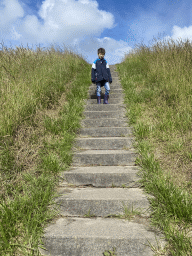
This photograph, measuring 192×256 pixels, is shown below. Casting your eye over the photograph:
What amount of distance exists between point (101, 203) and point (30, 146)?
156 centimetres

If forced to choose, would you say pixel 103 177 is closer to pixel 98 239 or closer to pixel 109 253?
pixel 98 239

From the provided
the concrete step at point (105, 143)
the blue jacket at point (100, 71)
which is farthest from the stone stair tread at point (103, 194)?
the blue jacket at point (100, 71)

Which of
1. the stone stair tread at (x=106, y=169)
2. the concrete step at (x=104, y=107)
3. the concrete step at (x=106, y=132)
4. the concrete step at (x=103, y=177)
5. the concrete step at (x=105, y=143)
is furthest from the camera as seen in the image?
the concrete step at (x=104, y=107)

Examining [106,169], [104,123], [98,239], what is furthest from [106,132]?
[98,239]

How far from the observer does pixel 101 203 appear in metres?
2.52

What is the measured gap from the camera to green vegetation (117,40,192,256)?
214 centimetres

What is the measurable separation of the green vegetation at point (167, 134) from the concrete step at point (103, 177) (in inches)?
7.1

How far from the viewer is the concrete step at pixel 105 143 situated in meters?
3.80

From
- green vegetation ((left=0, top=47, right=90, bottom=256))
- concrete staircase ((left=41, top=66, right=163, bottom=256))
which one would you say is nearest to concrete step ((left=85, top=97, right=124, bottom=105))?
green vegetation ((left=0, top=47, right=90, bottom=256))

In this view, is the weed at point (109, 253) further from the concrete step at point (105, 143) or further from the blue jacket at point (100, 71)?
the blue jacket at point (100, 71)

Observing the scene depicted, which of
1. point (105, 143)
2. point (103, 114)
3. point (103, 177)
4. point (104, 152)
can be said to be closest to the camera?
point (103, 177)

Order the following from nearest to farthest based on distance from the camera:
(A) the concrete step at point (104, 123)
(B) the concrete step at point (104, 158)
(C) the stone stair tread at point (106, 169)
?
1. (C) the stone stair tread at point (106, 169)
2. (B) the concrete step at point (104, 158)
3. (A) the concrete step at point (104, 123)

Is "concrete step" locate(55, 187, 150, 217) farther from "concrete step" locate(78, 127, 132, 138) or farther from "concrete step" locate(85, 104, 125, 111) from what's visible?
"concrete step" locate(85, 104, 125, 111)

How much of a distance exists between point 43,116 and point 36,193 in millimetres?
1938
